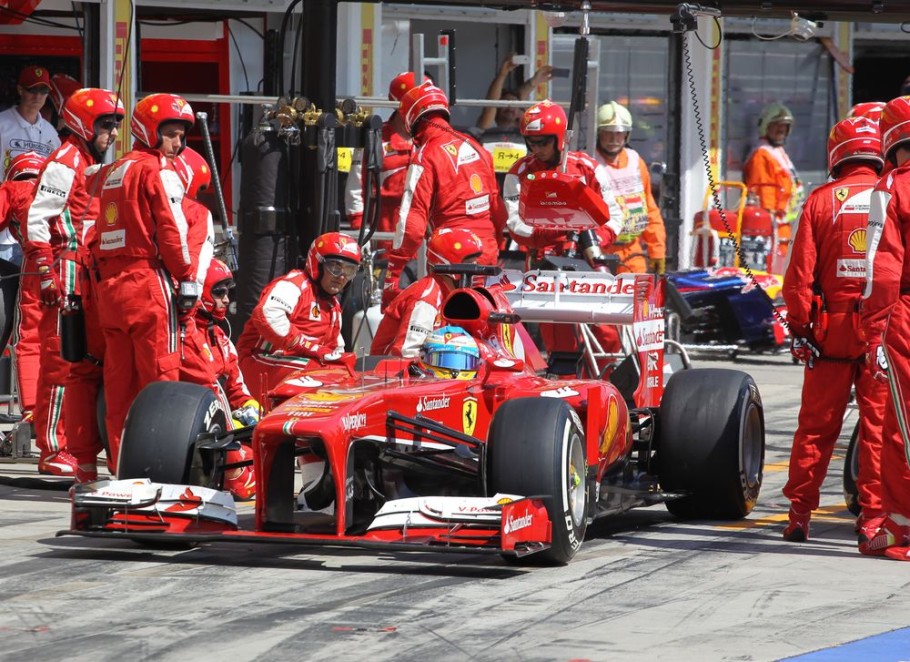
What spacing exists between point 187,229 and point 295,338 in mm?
1256

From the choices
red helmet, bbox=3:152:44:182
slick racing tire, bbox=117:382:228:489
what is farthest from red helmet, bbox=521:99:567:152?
slick racing tire, bbox=117:382:228:489

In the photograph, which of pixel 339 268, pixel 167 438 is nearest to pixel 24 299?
pixel 339 268

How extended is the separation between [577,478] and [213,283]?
10.5ft

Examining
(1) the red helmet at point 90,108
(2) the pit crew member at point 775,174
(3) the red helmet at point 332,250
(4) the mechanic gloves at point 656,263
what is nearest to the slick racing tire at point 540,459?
(3) the red helmet at point 332,250

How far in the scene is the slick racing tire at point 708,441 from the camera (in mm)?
9156

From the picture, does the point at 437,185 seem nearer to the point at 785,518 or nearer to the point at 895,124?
the point at 785,518

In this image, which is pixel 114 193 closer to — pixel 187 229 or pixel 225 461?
pixel 187 229

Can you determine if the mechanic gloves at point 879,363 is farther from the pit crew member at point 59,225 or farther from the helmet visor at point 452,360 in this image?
the pit crew member at point 59,225

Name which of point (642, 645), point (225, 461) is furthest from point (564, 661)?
point (225, 461)

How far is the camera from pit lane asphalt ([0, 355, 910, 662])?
6.12 m

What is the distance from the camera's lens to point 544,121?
485 inches

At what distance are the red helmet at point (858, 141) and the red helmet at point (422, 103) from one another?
3.96 metres

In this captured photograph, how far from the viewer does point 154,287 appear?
9.52 m


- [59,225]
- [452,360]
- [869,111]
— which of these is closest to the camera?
[452,360]
